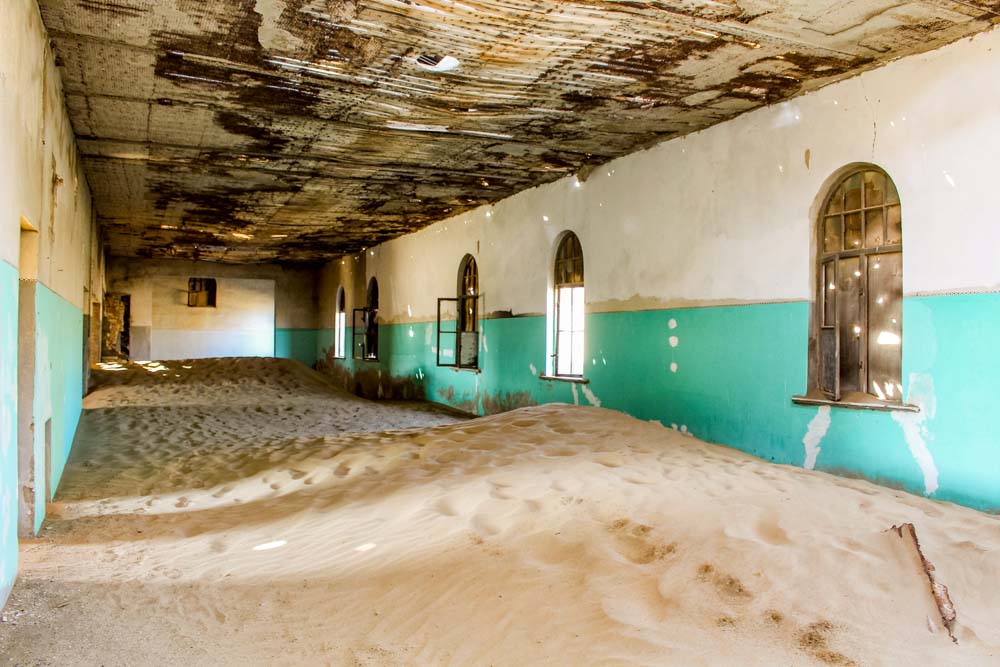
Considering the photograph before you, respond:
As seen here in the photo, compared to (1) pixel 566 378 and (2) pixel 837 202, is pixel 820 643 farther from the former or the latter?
(1) pixel 566 378

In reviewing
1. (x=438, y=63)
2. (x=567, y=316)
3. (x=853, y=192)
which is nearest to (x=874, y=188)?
(x=853, y=192)

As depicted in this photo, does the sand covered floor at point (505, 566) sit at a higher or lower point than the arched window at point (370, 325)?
lower

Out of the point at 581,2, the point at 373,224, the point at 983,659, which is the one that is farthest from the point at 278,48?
the point at 373,224

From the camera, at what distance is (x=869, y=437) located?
5.17 metres

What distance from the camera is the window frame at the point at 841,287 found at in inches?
208

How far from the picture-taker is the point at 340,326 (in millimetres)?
18797

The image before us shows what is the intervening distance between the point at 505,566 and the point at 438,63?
11.5 feet

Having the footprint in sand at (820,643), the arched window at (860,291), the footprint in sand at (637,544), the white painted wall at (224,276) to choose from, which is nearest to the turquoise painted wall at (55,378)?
the footprint in sand at (637,544)

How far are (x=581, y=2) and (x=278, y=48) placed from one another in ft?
6.90

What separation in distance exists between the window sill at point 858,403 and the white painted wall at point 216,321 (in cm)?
1888

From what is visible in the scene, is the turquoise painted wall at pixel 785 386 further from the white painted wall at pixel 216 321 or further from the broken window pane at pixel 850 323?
the white painted wall at pixel 216 321

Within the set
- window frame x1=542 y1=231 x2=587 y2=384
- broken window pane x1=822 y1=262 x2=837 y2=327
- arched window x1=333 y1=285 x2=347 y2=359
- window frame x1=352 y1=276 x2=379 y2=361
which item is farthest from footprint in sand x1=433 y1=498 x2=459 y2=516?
arched window x1=333 y1=285 x2=347 y2=359

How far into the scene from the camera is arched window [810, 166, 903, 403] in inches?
207

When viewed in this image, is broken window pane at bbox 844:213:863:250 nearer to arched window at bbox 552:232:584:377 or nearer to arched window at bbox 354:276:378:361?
arched window at bbox 552:232:584:377
